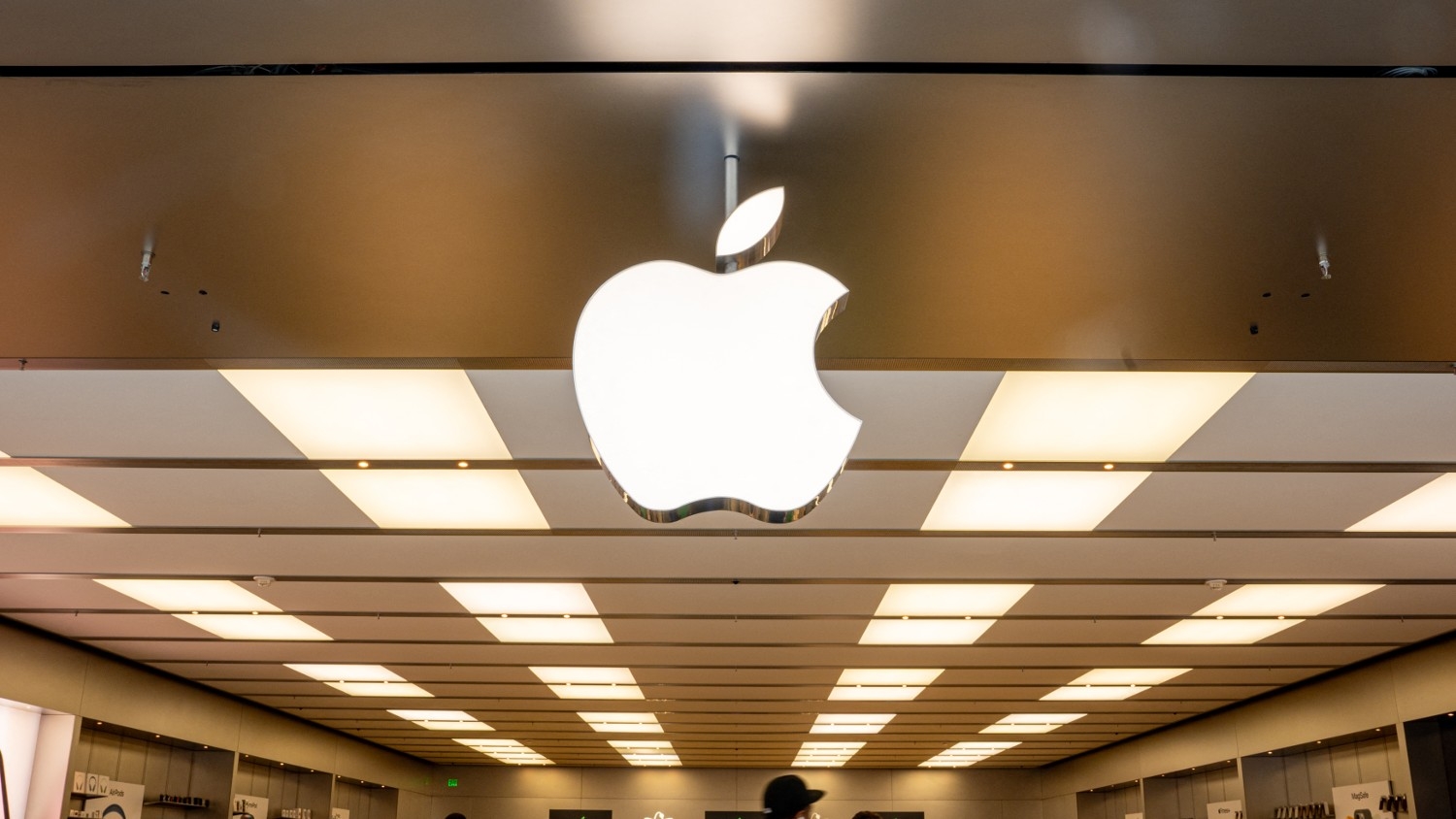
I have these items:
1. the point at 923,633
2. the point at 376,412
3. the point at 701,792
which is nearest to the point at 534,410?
the point at 376,412

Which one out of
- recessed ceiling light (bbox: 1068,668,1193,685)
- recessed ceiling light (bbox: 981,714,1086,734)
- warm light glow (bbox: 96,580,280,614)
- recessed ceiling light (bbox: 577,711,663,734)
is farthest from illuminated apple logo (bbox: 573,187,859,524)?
recessed ceiling light (bbox: 981,714,1086,734)

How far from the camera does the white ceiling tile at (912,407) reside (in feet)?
15.3

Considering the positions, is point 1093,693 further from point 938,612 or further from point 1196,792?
point 938,612

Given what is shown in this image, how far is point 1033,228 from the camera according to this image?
3.20m

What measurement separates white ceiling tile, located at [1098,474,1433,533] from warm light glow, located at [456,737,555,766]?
12.9m

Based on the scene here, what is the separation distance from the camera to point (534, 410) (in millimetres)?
5023

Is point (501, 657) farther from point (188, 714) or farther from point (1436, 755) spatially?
point (1436, 755)


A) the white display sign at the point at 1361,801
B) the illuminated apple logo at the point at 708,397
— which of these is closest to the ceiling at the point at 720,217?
the illuminated apple logo at the point at 708,397

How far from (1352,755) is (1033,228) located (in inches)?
453

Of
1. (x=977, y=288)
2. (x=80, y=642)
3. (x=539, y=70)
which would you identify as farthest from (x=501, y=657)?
(x=539, y=70)

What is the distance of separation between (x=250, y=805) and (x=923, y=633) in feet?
33.7

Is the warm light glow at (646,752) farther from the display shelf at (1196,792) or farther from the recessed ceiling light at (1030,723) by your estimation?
the display shelf at (1196,792)

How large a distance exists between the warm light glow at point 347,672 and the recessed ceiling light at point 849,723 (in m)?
5.62

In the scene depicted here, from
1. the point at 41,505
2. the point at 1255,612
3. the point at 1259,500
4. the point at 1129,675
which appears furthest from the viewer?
the point at 1129,675
